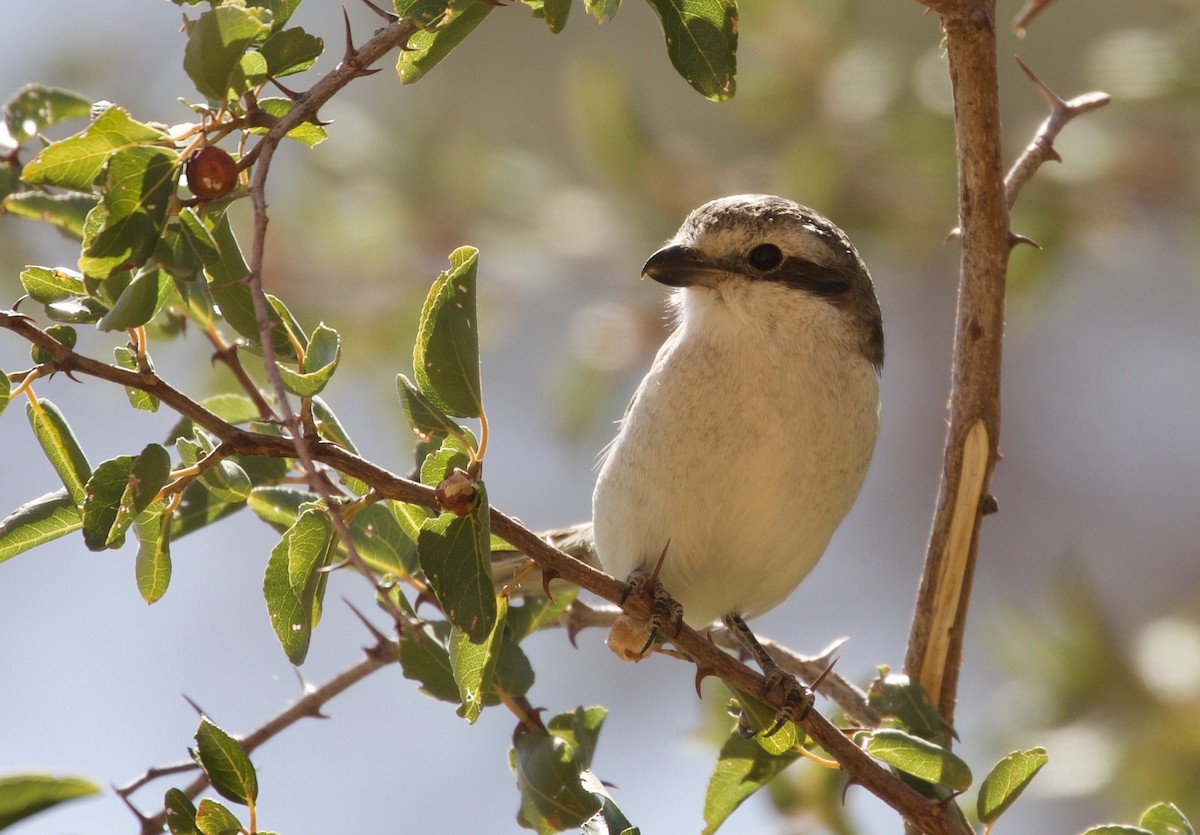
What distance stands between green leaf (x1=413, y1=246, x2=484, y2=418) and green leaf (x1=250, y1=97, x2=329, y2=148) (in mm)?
378

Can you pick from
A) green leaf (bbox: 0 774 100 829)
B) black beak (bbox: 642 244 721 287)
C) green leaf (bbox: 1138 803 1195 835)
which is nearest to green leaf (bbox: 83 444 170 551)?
green leaf (bbox: 0 774 100 829)

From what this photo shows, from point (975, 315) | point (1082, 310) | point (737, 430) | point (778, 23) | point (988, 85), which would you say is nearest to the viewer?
point (988, 85)

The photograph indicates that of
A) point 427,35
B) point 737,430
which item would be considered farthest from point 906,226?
point 427,35

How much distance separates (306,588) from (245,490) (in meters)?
0.26

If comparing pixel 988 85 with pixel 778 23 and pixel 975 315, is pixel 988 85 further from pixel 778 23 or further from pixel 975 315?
pixel 778 23

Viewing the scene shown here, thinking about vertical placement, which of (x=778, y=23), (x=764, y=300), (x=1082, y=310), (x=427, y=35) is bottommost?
(x=427, y=35)

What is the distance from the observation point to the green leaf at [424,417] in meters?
2.40

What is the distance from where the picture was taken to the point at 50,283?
2262 millimetres

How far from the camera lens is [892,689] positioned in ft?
9.55

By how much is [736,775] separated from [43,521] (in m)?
1.57

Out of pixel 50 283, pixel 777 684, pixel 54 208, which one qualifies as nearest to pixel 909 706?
pixel 777 684

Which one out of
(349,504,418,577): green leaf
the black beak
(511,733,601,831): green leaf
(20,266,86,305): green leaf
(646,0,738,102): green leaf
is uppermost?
the black beak

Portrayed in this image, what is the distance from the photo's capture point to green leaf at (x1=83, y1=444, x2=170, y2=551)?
2.11m

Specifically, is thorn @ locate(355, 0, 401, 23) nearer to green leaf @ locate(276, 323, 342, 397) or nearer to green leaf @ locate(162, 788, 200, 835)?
green leaf @ locate(276, 323, 342, 397)
